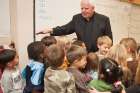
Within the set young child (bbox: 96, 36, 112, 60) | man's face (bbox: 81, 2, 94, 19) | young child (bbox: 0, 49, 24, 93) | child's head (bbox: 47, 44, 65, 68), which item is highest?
man's face (bbox: 81, 2, 94, 19)

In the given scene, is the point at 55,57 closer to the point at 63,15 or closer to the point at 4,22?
the point at 63,15

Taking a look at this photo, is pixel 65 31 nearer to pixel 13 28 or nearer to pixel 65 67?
pixel 13 28

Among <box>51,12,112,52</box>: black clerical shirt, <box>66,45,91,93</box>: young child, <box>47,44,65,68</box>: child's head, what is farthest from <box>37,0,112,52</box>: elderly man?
<box>47,44,65,68</box>: child's head

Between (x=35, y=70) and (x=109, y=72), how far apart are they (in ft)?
2.78

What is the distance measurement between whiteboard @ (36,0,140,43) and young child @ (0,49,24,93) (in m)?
1.65

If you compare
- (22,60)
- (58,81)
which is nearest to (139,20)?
(22,60)

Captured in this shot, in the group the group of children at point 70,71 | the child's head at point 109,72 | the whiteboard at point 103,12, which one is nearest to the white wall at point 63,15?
the whiteboard at point 103,12

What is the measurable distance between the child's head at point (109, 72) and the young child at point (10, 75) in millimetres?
947

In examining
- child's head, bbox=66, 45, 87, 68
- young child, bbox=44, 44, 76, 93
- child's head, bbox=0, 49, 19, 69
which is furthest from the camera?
child's head, bbox=0, 49, 19, 69

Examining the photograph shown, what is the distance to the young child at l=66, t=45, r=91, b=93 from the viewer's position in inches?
110

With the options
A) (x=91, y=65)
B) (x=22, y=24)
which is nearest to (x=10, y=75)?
(x=91, y=65)

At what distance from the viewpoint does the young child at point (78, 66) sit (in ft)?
9.17

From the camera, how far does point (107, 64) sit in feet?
8.61

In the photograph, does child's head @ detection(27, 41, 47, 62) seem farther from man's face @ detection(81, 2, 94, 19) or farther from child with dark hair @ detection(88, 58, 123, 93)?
man's face @ detection(81, 2, 94, 19)
